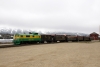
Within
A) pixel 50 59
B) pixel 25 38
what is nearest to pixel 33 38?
pixel 25 38

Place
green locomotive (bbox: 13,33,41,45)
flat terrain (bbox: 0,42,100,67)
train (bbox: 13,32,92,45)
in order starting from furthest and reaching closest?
train (bbox: 13,32,92,45) < green locomotive (bbox: 13,33,41,45) < flat terrain (bbox: 0,42,100,67)

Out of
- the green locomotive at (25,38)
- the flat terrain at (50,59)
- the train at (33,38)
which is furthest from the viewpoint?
the train at (33,38)

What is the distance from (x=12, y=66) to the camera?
40.0 feet

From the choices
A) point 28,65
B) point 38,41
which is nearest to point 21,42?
point 38,41

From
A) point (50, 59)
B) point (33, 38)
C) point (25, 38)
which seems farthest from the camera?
point (33, 38)

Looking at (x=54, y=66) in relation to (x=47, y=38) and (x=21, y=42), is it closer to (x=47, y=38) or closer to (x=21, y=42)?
(x=21, y=42)

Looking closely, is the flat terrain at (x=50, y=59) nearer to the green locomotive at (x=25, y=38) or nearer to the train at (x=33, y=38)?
the green locomotive at (x=25, y=38)

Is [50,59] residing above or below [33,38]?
below

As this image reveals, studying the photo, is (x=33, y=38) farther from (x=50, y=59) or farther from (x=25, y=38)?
(x=50, y=59)

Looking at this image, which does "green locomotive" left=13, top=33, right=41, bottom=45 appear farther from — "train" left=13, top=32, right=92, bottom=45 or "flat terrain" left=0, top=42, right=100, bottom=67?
"flat terrain" left=0, top=42, right=100, bottom=67

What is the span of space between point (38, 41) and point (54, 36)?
7.65 m

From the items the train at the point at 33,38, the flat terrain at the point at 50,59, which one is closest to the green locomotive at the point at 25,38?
the train at the point at 33,38

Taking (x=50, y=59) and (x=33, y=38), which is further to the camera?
(x=33, y=38)

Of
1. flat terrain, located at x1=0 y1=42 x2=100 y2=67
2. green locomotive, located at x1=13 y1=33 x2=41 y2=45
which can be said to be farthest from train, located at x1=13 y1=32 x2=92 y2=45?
flat terrain, located at x1=0 y1=42 x2=100 y2=67
